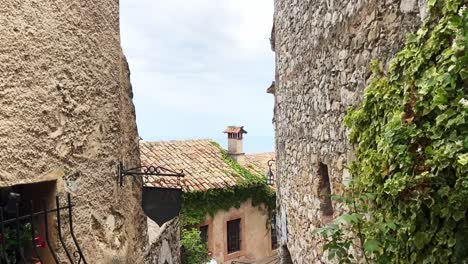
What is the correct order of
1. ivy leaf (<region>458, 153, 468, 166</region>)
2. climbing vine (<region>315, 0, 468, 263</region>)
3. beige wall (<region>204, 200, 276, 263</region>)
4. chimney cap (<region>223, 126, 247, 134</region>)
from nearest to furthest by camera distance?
ivy leaf (<region>458, 153, 468, 166</region>)
climbing vine (<region>315, 0, 468, 263</region>)
beige wall (<region>204, 200, 276, 263</region>)
chimney cap (<region>223, 126, 247, 134</region>)

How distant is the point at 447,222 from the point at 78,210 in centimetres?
201

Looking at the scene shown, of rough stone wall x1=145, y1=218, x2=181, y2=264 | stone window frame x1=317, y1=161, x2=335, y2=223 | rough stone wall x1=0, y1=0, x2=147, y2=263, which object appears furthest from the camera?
rough stone wall x1=145, y1=218, x2=181, y2=264

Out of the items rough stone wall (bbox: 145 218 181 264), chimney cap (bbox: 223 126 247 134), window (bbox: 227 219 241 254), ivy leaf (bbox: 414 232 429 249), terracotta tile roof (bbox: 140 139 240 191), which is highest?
chimney cap (bbox: 223 126 247 134)

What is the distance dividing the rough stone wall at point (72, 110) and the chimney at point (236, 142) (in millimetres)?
11376

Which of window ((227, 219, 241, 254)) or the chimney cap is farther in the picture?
the chimney cap

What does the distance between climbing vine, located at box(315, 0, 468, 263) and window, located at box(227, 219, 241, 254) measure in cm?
1173

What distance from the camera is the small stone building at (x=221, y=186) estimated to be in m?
12.6

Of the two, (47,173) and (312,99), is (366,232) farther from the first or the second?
(312,99)

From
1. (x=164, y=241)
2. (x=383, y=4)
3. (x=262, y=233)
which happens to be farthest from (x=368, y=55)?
(x=262, y=233)

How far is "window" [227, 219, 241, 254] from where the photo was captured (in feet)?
44.8

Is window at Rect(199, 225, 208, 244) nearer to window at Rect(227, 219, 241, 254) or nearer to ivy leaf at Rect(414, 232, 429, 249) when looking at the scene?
window at Rect(227, 219, 241, 254)

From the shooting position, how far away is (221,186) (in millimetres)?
12578

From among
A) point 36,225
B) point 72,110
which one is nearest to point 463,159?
point 72,110

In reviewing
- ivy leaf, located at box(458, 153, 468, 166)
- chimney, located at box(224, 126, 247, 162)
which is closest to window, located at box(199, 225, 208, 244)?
chimney, located at box(224, 126, 247, 162)
